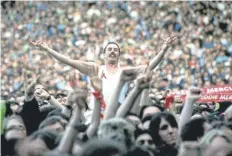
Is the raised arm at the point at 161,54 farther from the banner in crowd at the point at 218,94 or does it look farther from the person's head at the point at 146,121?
A: the person's head at the point at 146,121

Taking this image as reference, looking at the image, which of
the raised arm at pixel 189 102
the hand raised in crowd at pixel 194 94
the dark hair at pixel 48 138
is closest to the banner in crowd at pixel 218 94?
the raised arm at pixel 189 102

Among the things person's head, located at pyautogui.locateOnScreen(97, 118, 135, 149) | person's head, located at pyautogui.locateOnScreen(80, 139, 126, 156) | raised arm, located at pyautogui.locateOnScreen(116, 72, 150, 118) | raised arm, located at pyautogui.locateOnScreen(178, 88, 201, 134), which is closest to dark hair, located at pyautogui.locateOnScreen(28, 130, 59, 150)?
person's head, located at pyautogui.locateOnScreen(97, 118, 135, 149)

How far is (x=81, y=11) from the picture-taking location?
29.6 metres

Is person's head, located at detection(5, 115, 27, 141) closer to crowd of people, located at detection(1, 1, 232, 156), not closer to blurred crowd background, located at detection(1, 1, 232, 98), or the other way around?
crowd of people, located at detection(1, 1, 232, 156)

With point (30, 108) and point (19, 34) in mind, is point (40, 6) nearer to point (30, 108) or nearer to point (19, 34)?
point (19, 34)

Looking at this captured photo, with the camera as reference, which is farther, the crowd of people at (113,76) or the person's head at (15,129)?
the person's head at (15,129)

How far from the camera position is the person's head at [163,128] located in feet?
23.4

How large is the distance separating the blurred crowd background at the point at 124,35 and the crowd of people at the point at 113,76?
0.03m

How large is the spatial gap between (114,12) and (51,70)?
5822mm

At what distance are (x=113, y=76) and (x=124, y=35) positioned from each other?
17290 millimetres

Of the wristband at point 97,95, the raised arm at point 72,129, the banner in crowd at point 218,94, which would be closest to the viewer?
the raised arm at point 72,129

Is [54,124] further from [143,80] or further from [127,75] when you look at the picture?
[143,80]

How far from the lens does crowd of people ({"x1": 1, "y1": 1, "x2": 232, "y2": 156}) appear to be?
6.25 m

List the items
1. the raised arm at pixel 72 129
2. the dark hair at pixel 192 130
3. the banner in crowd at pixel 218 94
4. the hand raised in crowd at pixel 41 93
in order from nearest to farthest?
the raised arm at pixel 72 129 → the dark hair at pixel 192 130 → the banner in crowd at pixel 218 94 → the hand raised in crowd at pixel 41 93
